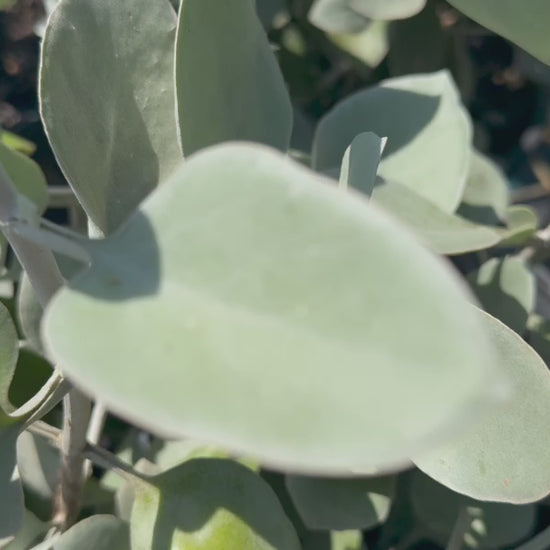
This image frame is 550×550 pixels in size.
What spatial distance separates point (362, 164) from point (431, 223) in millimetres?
134

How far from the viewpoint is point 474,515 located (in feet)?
1.96

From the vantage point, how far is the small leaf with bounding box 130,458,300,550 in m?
0.40

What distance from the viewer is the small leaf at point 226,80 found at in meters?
0.36

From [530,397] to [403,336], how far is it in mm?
241

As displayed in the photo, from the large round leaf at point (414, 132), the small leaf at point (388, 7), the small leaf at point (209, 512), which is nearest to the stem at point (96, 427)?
the small leaf at point (209, 512)

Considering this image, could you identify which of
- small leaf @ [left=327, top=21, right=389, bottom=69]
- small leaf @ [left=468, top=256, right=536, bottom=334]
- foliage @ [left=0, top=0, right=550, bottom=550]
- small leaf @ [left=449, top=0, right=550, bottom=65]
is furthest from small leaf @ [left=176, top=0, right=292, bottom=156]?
small leaf @ [left=327, top=21, right=389, bottom=69]

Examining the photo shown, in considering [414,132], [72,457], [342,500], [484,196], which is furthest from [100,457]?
[484,196]

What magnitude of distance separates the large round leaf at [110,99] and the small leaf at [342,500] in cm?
25

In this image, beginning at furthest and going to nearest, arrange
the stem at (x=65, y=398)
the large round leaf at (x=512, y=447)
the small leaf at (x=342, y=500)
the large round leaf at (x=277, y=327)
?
1. the small leaf at (x=342, y=500)
2. the large round leaf at (x=512, y=447)
3. the stem at (x=65, y=398)
4. the large round leaf at (x=277, y=327)

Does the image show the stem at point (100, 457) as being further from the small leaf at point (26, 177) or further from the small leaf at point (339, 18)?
the small leaf at point (339, 18)

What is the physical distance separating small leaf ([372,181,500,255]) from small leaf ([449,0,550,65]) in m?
0.10

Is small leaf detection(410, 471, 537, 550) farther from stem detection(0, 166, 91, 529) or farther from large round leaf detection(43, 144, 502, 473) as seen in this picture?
large round leaf detection(43, 144, 502, 473)

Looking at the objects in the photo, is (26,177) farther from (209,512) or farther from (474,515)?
(474,515)

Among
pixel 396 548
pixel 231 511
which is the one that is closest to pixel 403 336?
pixel 231 511
